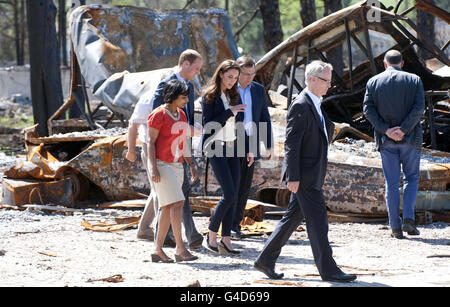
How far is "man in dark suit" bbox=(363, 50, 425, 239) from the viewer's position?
7703 millimetres

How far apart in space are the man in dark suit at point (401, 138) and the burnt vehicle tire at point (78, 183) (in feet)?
14.0

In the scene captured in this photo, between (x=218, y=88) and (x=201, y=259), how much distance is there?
1560mm

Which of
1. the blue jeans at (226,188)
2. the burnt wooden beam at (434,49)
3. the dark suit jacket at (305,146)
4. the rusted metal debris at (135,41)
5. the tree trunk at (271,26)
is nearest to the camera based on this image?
the dark suit jacket at (305,146)

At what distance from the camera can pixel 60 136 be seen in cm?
1042

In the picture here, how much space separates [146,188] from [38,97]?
10.2 meters

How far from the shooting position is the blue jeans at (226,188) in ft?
22.1

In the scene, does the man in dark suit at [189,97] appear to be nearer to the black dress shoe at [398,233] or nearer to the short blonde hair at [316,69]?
the short blonde hair at [316,69]

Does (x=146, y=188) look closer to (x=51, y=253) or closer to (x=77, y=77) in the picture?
(x=51, y=253)

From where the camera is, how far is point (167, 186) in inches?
249

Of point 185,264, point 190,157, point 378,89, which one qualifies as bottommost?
point 185,264

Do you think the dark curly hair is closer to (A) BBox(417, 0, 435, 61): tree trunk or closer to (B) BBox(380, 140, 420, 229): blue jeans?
(B) BBox(380, 140, 420, 229): blue jeans

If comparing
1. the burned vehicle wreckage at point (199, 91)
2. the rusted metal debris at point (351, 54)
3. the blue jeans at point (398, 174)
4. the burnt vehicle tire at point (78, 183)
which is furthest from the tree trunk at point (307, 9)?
the blue jeans at point (398, 174)
